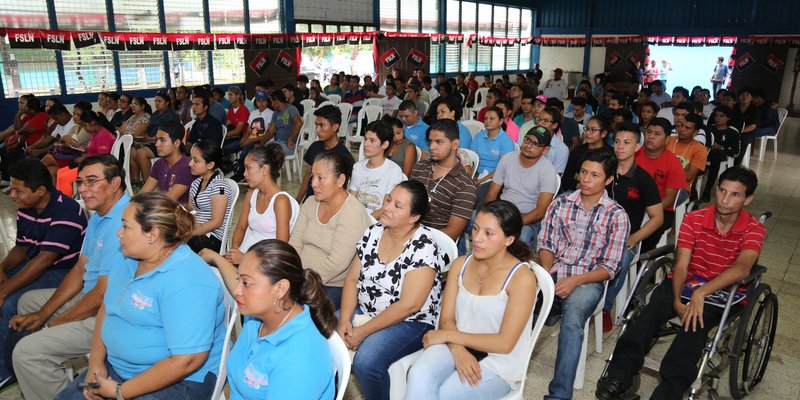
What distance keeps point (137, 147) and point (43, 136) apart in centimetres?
151

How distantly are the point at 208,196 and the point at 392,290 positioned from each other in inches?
62.1

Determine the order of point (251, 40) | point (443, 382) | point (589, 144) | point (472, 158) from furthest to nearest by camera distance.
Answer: point (251, 40) < point (472, 158) < point (589, 144) < point (443, 382)

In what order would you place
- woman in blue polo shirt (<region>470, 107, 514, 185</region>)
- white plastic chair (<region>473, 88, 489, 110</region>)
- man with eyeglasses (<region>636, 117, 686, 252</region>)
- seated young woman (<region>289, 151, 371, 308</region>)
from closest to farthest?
seated young woman (<region>289, 151, 371, 308</region>) < man with eyeglasses (<region>636, 117, 686, 252</region>) < woman in blue polo shirt (<region>470, 107, 514, 185</region>) < white plastic chair (<region>473, 88, 489, 110</region>)

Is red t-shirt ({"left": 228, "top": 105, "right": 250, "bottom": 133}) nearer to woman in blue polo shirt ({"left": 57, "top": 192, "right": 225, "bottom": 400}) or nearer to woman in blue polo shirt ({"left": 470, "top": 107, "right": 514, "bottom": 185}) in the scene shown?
woman in blue polo shirt ({"left": 470, "top": 107, "right": 514, "bottom": 185})

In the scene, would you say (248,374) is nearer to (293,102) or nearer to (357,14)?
(293,102)

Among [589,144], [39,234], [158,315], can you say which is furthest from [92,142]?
[589,144]

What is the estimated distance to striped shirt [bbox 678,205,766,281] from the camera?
2553mm

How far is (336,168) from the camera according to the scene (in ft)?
8.97

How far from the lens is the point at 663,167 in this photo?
3.75 metres

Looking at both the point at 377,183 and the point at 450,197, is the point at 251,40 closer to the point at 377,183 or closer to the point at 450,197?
the point at 377,183

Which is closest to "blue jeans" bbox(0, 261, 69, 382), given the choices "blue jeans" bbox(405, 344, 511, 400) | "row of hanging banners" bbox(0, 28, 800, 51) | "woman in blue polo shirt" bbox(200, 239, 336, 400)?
"woman in blue polo shirt" bbox(200, 239, 336, 400)

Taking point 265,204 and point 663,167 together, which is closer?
point 265,204

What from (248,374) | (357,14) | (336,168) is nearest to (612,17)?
(357,14)

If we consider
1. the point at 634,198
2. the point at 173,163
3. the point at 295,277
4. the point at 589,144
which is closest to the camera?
the point at 295,277
